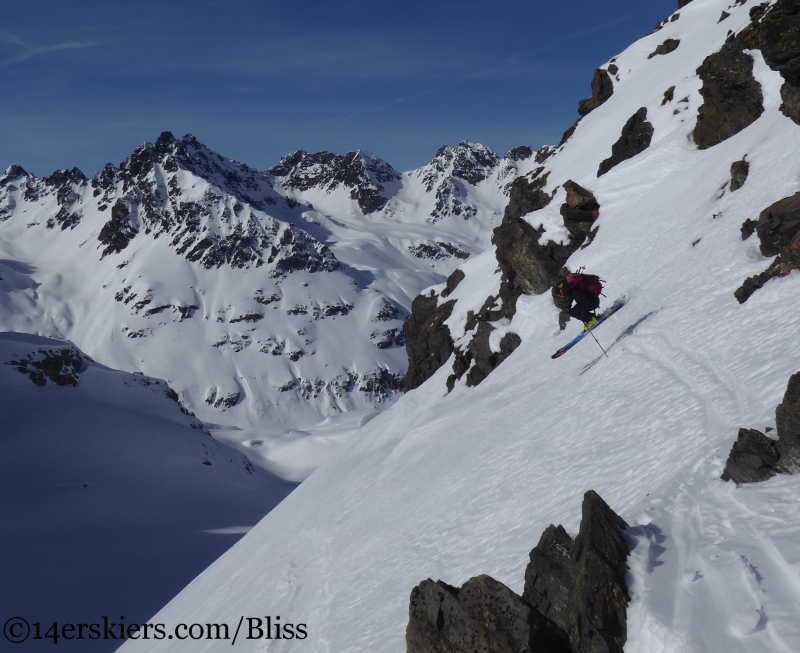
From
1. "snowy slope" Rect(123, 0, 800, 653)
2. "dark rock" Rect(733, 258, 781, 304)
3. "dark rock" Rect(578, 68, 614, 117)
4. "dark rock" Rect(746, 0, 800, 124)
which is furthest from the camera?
"dark rock" Rect(578, 68, 614, 117)

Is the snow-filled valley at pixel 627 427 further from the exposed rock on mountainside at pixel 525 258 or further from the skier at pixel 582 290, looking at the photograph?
the skier at pixel 582 290

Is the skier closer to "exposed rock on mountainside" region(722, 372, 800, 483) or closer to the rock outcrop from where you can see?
the rock outcrop

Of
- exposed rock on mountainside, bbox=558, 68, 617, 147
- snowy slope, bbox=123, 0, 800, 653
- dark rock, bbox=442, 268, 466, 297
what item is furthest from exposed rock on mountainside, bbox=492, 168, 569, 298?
exposed rock on mountainside, bbox=558, 68, 617, 147

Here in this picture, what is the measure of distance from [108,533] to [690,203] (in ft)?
175

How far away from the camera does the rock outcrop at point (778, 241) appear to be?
12312 millimetres

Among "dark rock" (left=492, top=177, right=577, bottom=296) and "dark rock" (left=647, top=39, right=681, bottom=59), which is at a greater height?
"dark rock" (left=647, top=39, right=681, bottom=59)

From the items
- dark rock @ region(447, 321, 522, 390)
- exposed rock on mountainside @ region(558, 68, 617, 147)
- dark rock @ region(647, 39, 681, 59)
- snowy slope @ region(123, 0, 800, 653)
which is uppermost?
exposed rock on mountainside @ region(558, 68, 617, 147)

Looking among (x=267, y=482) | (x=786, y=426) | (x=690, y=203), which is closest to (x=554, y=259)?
(x=690, y=203)

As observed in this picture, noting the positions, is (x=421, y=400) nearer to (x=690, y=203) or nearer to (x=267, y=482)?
(x=690, y=203)

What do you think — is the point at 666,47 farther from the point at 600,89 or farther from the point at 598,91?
the point at 598,91

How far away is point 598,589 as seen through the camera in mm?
6074

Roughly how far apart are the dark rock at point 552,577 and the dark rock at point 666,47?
52.3 m

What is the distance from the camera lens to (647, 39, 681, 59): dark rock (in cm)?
4850

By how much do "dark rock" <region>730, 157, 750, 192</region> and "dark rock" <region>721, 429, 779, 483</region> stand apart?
53.6 feet
